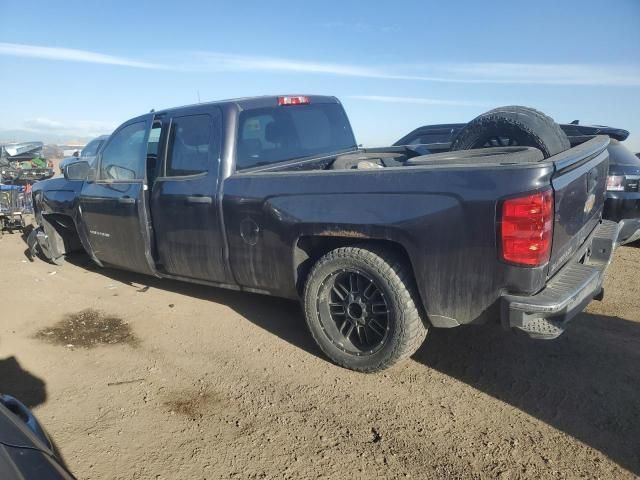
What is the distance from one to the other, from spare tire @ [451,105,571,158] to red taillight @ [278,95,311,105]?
150 cm

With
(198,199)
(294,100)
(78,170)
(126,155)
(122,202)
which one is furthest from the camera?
(78,170)

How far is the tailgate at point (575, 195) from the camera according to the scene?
283 centimetres

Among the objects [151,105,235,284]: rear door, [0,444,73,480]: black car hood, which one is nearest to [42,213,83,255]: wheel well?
[151,105,235,284]: rear door

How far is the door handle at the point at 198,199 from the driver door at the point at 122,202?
2.28ft

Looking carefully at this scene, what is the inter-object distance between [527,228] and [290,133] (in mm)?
2558

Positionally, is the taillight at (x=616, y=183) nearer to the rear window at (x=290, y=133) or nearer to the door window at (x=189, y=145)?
the rear window at (x=290, y=133)

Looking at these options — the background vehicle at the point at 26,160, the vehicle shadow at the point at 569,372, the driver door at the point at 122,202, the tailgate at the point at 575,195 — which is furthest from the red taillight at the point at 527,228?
the background vehicle at the point at 26,160

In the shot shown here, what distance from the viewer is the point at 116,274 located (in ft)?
21.4

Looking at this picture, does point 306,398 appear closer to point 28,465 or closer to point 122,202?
point 28,465

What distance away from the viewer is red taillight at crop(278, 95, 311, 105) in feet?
15.1

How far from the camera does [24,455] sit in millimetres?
1629

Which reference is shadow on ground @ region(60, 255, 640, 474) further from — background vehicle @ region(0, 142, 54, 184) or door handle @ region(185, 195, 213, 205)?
background vehicle @ region(0, 142, 54, 184)

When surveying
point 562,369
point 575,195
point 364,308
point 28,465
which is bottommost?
point 562,369

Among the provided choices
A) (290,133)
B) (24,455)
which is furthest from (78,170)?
(24,455)
